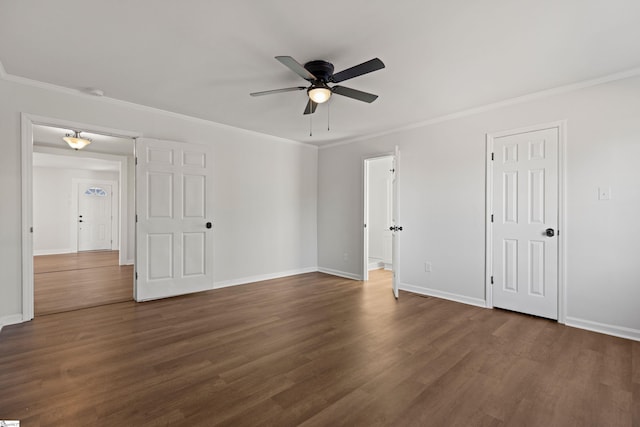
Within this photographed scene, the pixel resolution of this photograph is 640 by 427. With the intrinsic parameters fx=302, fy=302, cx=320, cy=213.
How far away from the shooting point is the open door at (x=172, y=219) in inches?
160

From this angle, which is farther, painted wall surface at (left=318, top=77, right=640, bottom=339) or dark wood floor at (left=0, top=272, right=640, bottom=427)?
painted wall surface at (left=318, top=77, right=640, bottom=339)

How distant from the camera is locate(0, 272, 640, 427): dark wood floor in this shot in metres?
1.80

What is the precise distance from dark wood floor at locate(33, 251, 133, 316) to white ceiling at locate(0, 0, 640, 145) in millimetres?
2690

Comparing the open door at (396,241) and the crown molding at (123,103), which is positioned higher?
the crown molding at (123,103)

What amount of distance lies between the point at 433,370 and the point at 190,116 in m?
4.38

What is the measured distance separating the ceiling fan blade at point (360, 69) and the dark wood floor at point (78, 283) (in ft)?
13.1

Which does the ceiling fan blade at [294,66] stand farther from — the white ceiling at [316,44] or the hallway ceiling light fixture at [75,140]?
the hallway ceiling light fixture at [75,140]

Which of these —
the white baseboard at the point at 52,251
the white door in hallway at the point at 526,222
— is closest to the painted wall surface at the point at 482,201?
the white door in hallway at the point at 526,222

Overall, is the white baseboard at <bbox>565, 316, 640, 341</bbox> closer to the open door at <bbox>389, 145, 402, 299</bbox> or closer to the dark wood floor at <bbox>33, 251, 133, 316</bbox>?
the open door at <bbox>389, 145, 402, 299</bbox>

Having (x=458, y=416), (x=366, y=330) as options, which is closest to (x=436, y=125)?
(x=366, y=330)

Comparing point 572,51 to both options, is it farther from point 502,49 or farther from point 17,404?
point 17,404

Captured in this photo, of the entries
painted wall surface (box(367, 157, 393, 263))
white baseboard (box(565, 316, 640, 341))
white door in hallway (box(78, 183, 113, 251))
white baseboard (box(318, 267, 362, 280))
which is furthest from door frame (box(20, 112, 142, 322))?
white door in hallway (box(78, 183, 113, 251))

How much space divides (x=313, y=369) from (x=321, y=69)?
2526mm

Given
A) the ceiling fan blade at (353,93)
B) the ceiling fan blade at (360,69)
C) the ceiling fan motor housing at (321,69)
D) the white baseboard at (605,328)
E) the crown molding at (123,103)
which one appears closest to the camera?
the ceiling fan blade at (360,69)
